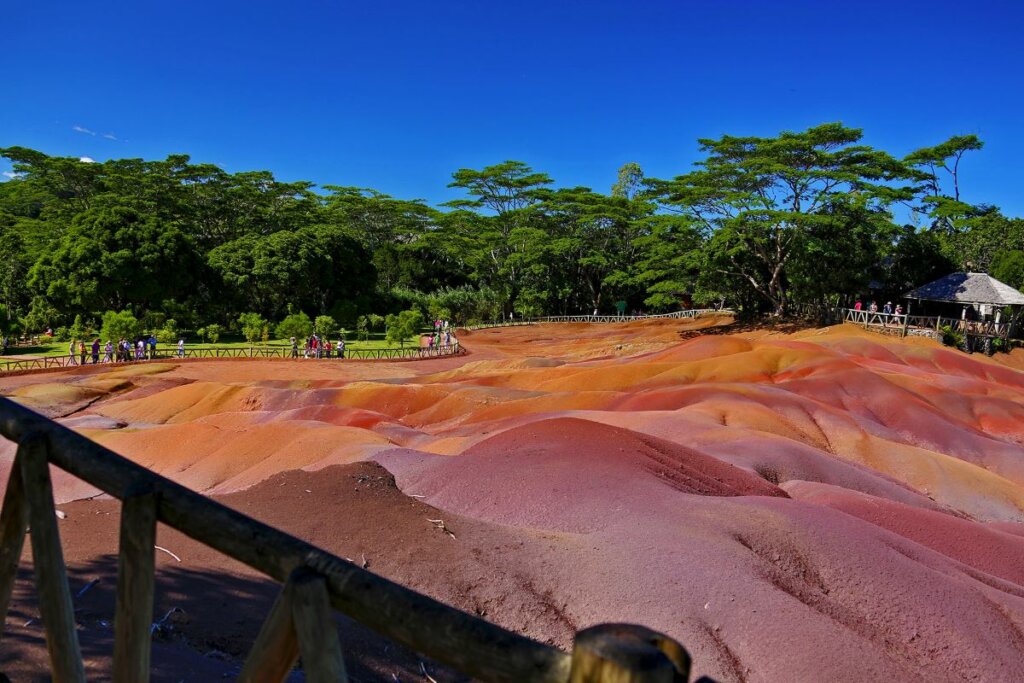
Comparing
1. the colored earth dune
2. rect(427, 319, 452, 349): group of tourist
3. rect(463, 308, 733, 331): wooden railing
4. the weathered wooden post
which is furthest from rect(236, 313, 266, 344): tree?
the weathered wooden post

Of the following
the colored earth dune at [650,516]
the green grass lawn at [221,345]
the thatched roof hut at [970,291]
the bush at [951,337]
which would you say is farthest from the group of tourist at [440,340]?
the thatched roof hut at [970,291]

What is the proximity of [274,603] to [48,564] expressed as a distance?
86 cm

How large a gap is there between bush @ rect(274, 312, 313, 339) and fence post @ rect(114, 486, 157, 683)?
111ft

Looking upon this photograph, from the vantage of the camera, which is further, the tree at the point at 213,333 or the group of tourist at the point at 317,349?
the tree at the point at 213,333

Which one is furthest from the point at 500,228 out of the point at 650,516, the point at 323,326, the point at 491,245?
the point at 650,516

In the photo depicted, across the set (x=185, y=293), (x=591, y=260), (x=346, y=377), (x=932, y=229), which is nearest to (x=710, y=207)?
(x=591, y=260)

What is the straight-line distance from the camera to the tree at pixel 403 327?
36750 millimetres

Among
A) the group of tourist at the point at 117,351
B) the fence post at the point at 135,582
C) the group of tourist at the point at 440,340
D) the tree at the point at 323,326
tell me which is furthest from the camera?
the tree at the point at 323,326

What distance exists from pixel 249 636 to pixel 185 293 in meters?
39.0

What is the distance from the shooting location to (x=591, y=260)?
46.8m

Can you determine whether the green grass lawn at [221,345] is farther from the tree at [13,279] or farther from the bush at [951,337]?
the bush at [951,337]

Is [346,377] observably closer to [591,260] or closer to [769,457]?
[769,457]

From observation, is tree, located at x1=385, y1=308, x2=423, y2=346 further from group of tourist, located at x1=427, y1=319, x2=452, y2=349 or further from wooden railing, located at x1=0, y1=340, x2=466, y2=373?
wooden railing, located at x1=0, y1=340, x2=466, y2=373

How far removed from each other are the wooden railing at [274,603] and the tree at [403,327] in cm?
3428
